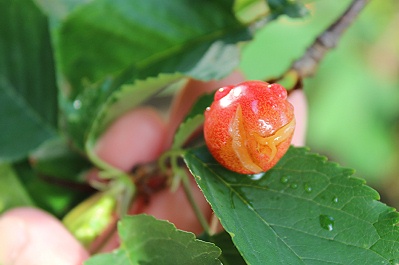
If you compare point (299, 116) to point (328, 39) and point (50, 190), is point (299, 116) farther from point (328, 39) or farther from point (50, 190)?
point (50, 190)

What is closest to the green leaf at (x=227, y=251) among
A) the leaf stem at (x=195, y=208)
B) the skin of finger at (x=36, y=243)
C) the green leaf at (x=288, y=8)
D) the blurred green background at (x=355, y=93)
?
the leaf stem at (x=195, y=208)

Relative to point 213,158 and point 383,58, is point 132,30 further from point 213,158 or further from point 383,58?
point 383,58

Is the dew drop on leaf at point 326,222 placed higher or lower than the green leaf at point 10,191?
higher

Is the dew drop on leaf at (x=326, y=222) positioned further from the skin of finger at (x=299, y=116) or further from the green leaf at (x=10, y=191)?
the green leaf at (x=10, y=191)

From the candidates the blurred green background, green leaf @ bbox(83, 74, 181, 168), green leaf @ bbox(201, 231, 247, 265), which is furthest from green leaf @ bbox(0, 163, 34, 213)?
the blurred green background

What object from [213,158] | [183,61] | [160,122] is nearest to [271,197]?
[213,158]

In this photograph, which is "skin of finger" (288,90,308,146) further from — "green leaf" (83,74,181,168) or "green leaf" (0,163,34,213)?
"green leaf" (0,163,34,213)

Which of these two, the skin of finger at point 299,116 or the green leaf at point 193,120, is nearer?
the green leaf at point 193,120
